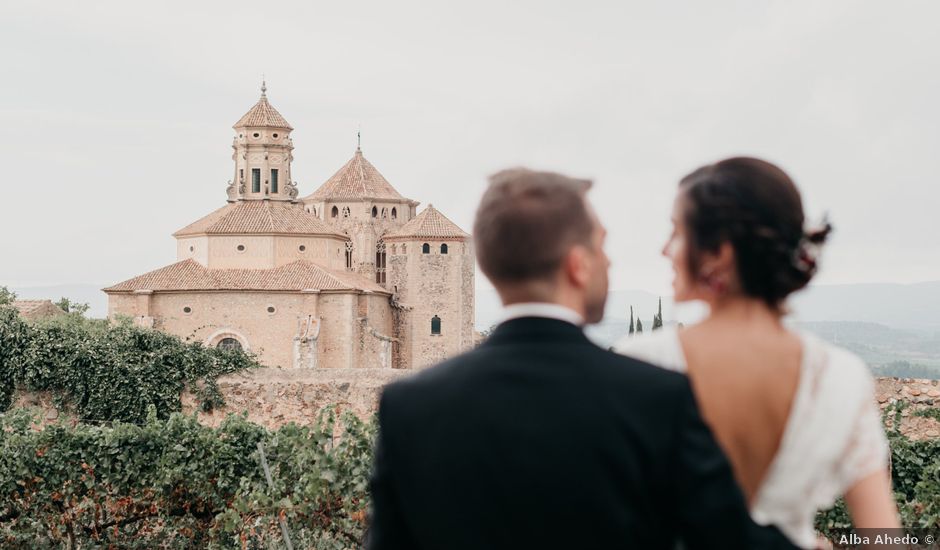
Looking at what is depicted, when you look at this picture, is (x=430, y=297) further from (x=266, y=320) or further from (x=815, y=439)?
(x=815, y=439)

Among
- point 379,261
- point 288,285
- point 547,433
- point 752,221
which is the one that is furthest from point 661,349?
point 379,261

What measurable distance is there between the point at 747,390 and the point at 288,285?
42897mm

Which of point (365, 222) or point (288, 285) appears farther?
point (365, 222)

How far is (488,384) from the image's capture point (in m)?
2.15

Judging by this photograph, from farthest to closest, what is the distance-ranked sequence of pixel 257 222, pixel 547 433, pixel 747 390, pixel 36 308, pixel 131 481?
pixel 257 222, pixel 36 308, pixel 131 481, pixel 747 390, pixel 547 433

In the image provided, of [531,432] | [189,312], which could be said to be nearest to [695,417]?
[531,432]

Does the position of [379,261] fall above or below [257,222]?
below

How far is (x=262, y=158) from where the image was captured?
5516 centimetres

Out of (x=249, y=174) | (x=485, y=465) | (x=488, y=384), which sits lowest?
(x=485, y=465)

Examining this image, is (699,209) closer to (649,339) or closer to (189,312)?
(649,339)

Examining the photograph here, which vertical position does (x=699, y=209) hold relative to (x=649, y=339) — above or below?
above

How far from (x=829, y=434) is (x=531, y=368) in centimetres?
76

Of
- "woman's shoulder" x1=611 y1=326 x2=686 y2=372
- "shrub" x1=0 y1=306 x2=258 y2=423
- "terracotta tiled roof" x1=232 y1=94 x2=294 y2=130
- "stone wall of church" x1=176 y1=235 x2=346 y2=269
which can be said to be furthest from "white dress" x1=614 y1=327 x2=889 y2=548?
"terracotta tiled roof" x1=232 y1=94 x2=294 y2=130

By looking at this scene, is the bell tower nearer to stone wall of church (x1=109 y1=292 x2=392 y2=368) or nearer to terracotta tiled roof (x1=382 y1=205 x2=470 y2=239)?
terracotta tiled roof (x1=382 y1=205 x2=470 y2=239)
